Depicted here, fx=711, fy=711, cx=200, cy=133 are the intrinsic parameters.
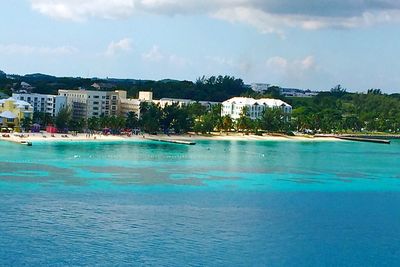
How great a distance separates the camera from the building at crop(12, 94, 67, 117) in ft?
177

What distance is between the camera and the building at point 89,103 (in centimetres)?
5616

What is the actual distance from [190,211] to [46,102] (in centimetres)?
3502

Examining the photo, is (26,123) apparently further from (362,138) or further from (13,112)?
(362,138)

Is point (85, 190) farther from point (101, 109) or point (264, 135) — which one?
point (264, 135)

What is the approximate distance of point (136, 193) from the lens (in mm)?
24219

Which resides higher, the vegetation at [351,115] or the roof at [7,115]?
the vegetation at [351,115]

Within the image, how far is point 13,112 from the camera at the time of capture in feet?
160

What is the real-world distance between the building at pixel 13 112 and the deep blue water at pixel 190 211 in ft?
36.7

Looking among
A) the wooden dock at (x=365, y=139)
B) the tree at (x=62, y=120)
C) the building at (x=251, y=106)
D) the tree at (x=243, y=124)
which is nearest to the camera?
the tree at (x=62, y=120)

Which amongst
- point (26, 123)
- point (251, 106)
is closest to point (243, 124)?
point (251, 106)

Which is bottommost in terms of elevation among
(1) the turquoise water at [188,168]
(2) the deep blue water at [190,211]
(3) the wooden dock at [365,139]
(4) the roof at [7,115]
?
(2) the deep blue water at [190,211]

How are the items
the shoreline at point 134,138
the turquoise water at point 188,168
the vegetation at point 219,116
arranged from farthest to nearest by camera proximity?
1. the vegetation at point 219,116
2. the shoreline at point 134,138
3. the turquoise water at point 188,168

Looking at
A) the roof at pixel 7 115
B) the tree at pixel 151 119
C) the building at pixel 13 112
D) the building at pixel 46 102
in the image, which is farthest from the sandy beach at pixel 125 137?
the building at pixel 46 102

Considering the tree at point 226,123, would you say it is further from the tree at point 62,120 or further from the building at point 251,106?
the tree at point 62,120
